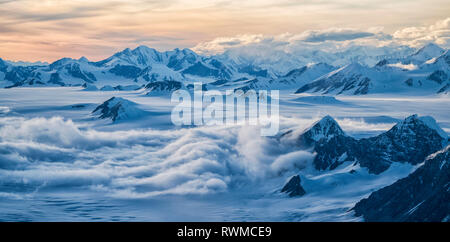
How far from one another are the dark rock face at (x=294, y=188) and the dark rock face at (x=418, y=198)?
41.7 m

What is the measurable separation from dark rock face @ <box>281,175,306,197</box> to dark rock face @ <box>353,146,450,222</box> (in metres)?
41.7

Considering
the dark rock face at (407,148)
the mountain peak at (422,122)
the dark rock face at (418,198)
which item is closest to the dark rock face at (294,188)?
the dark rock face at (407,148)

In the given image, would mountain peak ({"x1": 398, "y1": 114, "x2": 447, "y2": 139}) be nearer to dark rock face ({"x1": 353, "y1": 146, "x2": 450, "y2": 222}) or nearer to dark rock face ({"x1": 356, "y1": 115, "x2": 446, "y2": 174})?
dark rock face ({"x1": 356, "y1": 115, "x2": 446, "y2": 174})

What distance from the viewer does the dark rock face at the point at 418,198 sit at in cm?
11106

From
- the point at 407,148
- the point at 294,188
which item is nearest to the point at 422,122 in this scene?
the point at 407,148

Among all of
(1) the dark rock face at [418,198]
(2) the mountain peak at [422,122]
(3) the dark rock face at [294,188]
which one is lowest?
(3) the dark rock face at [294,188]

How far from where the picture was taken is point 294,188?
17938 cm

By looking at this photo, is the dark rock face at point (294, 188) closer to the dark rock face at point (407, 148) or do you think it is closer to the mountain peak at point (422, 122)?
the dark rock face at point (407, 148)

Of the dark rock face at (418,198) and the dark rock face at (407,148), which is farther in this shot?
the dark rock face at (407,148)

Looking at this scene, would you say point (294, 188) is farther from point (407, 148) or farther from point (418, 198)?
point (418, 198)

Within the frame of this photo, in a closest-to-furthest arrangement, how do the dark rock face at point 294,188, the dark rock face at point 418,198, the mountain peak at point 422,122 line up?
the dark rock face at point 418,198 → the dark rock face at point 294,188 → the mountain peak at point 422,122

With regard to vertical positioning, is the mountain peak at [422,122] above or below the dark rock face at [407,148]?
above
